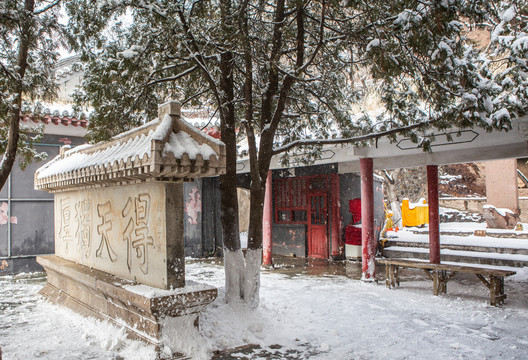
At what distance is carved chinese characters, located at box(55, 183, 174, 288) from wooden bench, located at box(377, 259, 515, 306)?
16.2 ft

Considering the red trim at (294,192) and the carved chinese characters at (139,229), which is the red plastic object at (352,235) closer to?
the red trim at (294,192)

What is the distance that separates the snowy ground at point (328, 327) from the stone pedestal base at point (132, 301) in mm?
152

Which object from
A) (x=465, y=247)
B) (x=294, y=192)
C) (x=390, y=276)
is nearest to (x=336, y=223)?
(x=294, y=192)

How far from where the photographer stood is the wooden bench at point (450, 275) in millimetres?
6414

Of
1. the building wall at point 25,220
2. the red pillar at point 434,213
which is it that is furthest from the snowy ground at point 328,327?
the building wall at point 25,220

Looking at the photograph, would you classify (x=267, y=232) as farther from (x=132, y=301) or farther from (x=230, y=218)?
(x=132, y=301)

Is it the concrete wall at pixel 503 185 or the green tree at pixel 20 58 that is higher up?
the green tree at pixel 20 58

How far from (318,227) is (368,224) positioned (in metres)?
3.84

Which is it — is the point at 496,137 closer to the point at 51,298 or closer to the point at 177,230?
the point at 177,230

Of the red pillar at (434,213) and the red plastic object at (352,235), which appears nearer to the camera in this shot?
the red pillar at (434,213)

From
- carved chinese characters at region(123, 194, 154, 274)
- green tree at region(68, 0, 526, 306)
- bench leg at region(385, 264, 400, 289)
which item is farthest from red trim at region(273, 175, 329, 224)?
carved chinese characters at region(123, 194, 154, 274)

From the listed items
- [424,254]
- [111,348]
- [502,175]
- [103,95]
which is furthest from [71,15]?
[502,175]

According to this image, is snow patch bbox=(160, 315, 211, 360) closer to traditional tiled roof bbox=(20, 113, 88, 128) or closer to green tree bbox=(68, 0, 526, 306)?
green tree bbox=(68, 0, 526, 306)

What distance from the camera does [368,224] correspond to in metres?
8.75
